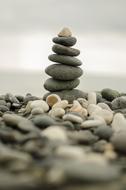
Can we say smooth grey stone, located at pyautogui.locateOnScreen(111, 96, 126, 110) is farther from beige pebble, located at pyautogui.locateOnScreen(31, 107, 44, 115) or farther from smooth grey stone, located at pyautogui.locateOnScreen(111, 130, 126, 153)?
smooth grey stone, located at pyautogui.locateOnScreen(111, 130, 126, 153)

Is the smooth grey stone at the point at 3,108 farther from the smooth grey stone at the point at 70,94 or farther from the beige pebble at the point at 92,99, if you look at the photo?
the beige pebble at the point at 92,99

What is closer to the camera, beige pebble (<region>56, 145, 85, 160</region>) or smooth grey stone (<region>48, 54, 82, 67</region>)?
beige pebble (<region>56, 145, 85, 160</region>)

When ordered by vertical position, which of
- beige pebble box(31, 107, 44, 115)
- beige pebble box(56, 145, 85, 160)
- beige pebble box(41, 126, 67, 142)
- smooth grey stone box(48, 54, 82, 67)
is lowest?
beige pebble box(56, 145, 85, 160)

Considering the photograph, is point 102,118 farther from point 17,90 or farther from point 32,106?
point 17,90

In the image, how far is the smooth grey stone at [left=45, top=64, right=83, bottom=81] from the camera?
16.0 ft

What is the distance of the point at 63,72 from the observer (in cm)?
487

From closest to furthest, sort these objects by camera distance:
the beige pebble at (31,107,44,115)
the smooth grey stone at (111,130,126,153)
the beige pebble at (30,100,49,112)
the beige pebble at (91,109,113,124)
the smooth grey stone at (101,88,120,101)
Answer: the smooth grey stone at (111,130,126,153) < the beige pebble at (91,109,113,124) < the beige pebble at (31,107,44,115) < the beige pebble at (30,100,49,112) < the smooth grey stone at (101,88,120,101)

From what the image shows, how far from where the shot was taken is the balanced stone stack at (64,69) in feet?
16.1

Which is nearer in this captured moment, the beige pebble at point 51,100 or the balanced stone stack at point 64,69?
the beige pebble at point 51,100

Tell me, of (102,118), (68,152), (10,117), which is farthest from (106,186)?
(102,118)

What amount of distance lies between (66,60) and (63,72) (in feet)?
0.45

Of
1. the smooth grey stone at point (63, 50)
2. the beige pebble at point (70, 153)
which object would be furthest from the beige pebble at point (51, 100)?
the beige pebble at point (70, 153)

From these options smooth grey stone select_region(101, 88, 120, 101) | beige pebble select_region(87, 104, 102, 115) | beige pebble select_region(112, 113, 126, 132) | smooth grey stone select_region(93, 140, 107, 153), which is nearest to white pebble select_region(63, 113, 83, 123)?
beige pebble select_region(112, 113, 126, 132)

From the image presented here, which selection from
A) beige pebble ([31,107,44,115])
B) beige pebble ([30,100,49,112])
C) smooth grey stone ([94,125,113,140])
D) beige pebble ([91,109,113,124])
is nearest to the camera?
smooth grey stone ([94,125,113,140])
